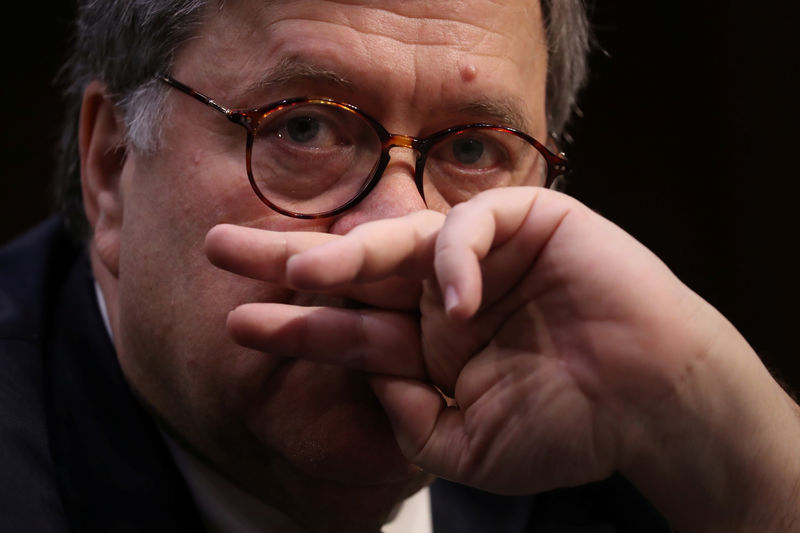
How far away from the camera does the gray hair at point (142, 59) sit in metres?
1.35

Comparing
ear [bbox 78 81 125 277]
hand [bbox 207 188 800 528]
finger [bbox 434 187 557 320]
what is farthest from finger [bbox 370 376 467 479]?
ear [bbox 78 81 125 277]

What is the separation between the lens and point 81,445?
140 cm

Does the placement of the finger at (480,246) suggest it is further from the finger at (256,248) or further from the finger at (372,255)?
the finger at (256,248)

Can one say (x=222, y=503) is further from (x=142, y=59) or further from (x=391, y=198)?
(x=142, y=59)

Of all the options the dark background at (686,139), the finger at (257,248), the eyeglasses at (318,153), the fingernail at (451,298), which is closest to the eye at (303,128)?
the eyeglasses at (318,153)

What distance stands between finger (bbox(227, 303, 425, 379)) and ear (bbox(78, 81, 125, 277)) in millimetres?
539

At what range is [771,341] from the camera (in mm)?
2533

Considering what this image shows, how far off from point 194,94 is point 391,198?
1.23ft

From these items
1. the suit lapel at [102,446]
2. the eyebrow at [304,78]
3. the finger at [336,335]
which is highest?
the eyebrow at [304,78]

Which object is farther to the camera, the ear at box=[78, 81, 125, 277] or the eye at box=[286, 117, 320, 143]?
the ear at box=[78, 81, 125, 277]

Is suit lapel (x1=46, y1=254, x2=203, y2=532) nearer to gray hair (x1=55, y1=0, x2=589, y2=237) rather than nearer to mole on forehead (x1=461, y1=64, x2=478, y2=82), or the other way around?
gray hair (x1=55, y1=0, x2=589, y2=237)

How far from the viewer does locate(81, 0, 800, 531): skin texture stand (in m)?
0.98

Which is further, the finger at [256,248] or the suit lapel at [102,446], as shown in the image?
the suit lapel at [102,446]

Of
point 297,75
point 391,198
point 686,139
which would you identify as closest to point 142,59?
point 297,75
